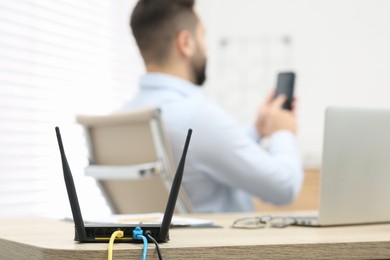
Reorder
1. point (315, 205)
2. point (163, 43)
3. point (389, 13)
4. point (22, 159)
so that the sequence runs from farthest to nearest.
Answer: point (389, 13)
point (315, 205)
point (22, 159)
point (163, 43)

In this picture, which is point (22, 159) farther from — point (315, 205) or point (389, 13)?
point (389, 13)

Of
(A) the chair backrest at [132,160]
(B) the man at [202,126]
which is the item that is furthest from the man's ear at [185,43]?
(A) the chair backrest at [132,160]

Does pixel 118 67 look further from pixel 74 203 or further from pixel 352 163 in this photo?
pixel 74 203

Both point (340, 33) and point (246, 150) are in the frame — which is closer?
point (246, 150)

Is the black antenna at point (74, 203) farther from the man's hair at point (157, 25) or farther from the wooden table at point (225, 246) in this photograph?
the man's hair at point (157, 25)

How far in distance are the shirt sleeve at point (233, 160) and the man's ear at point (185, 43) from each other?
1.17 ft

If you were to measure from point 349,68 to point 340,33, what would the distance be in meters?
0.22

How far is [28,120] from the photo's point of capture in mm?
2539

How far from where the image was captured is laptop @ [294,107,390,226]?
109 centimetres

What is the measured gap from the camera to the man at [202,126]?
179 cm

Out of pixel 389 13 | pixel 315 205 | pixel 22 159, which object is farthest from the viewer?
pixel 389 13

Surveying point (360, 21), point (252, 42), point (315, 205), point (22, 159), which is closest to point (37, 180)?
point (22, 159)

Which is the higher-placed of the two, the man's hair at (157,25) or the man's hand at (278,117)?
the man's hair at (157,25)

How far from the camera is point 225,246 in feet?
2.48
